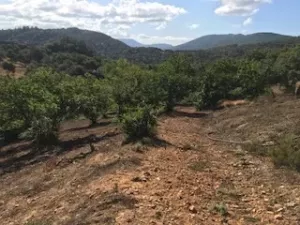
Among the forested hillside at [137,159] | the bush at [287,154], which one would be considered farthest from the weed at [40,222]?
the bush at [287,154]

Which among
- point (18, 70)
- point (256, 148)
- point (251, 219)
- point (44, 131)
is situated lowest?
point (18, 70)

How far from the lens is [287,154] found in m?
13.8

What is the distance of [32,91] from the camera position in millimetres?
24312

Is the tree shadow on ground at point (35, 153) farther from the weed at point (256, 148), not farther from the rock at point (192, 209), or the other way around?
the rock at point (192, 209)

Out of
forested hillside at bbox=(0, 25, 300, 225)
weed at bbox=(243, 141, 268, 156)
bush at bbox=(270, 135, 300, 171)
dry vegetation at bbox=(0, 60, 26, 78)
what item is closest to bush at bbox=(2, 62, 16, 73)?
dry vegetation at bbox=(0, 60, 26, 78)

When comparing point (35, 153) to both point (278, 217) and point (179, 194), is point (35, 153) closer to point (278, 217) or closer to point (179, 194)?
point (179, 194)

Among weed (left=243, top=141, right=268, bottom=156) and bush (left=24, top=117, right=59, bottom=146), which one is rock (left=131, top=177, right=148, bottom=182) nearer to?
weed (left=243, top=141, right=268, bottom=156)

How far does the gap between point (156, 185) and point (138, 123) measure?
19.7 feet

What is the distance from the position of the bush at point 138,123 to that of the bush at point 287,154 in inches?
204

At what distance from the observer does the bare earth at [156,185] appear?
9.86 m

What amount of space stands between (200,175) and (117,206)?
12.3 feet

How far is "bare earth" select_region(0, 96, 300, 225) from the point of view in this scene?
32.3 ft

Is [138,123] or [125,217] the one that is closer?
[125,217]

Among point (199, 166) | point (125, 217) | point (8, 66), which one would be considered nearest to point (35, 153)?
point (199, 166)
